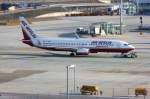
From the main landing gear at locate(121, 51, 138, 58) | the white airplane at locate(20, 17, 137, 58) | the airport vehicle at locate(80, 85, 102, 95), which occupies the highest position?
the airport vehicle at locate(80, 85, 102, 95)

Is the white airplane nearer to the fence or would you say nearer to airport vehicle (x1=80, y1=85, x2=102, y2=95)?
the fence

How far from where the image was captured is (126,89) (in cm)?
7550

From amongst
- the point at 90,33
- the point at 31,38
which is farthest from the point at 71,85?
the point at 90,33

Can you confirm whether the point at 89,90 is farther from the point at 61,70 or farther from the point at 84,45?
the point at 84,45

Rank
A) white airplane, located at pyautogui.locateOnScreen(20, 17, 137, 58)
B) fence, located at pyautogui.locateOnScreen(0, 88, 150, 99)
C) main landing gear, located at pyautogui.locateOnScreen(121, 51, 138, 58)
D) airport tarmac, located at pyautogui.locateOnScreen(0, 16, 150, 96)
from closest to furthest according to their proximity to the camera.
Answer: fence, located at pyautogui.locateOnScreen(0, 88, 150, 99)
airport tarmac, located at pyautogui.locateOnScreen(0, 16, 150, 96)
white airplane, located at pyautogui.locateOnScreen(20, 17, 137, 58)
main landing gear, located at pyautogui.locateOnScreen(121, 51, 138, 58)

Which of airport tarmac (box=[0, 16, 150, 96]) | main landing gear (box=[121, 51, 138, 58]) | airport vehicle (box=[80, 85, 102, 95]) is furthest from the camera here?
main landing gear (box=[121, 51, 138, 58])

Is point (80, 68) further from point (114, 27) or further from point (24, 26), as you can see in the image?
point (114, 27)

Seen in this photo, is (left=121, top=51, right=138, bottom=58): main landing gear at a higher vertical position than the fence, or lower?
lower

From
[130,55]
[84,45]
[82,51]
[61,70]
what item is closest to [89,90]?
[61,70]

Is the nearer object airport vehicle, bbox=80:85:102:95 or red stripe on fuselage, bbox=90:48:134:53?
airport vehicle, bbox=80:85:102:95

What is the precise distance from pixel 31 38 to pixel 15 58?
5810 millimetres

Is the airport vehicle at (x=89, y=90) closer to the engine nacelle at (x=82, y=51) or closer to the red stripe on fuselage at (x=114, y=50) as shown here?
the red stripe on fuselage at (x=114, y=50)

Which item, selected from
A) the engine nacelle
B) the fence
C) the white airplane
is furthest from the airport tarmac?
the white airplane

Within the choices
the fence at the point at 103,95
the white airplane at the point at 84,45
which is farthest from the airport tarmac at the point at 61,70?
the white airplane at the point at 84,45
